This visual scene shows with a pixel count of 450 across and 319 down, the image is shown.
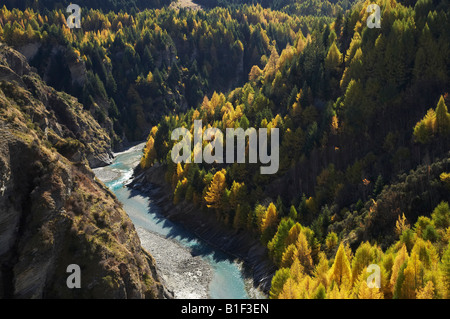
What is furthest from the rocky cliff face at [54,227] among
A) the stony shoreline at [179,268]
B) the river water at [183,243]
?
the river water at [183,243]

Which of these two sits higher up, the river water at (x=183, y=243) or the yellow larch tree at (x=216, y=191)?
the yellow larch tree at (x=216, y=191)

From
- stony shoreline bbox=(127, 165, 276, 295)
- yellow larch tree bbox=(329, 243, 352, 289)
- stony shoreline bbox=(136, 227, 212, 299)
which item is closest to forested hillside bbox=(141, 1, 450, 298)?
yellow larch tree bbox=(329, 243, 352, 289)

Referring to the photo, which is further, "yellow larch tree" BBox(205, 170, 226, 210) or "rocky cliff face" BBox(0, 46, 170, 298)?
"yellow larch tree" BBox(205, 170, 226, 210)

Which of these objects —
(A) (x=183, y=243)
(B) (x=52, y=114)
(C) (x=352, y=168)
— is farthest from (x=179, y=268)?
(B) (x=52, y=114)

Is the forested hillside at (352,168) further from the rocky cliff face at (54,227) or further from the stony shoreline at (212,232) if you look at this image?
the rocky cliff face at (54,227)

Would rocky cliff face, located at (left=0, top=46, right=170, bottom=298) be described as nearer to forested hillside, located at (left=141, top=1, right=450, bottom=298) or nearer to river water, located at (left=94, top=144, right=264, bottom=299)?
river water, located at (left=94, top=144, right=264, bottom=299)
